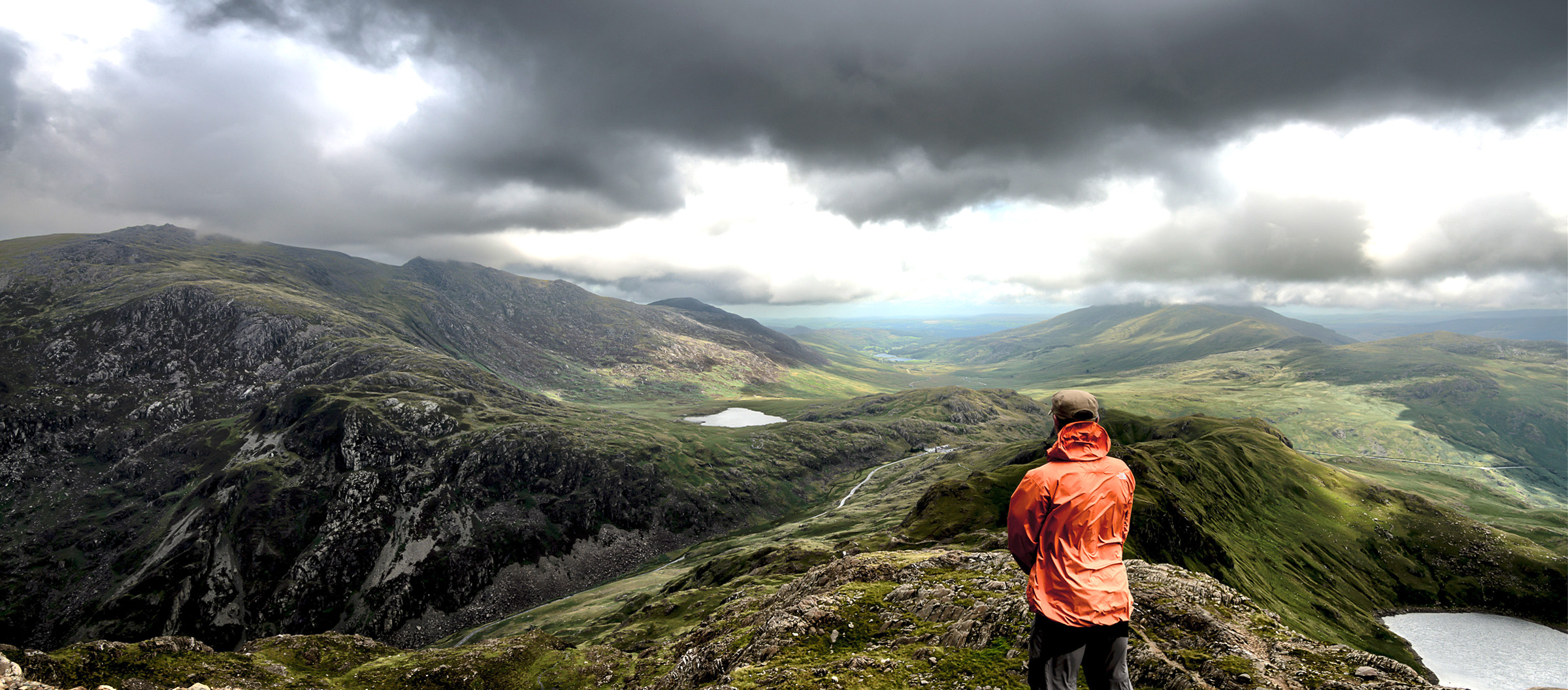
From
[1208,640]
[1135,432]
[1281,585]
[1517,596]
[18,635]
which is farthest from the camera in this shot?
[1135,432]

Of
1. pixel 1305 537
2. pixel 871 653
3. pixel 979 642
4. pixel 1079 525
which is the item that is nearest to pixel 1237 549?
pixel 1305 537

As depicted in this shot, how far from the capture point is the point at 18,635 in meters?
155

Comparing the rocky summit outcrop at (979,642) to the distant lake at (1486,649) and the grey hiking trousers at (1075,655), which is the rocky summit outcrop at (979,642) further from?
the distant lake at (1486,649)

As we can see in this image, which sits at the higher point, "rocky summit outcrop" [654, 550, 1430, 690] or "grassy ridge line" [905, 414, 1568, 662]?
"rocky summit outcrop" [654, 550, 1430, 690]

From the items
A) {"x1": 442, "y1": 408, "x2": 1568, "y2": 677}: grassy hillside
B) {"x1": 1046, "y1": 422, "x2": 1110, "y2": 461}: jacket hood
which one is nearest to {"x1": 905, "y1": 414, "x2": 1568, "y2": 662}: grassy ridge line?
{"x1": 442, "y1": 408, "x2": 1568, "y2": 677}: grassy hillside

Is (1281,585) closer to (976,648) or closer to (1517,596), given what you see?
(1517,596)

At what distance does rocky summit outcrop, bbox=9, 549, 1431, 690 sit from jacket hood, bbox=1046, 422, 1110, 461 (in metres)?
13.5

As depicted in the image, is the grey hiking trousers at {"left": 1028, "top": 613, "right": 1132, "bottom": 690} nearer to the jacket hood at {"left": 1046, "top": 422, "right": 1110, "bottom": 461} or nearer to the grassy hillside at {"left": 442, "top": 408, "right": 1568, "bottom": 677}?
the jacket hood at {"left": 1046, "top": 422, "right": 1110, "bottom": 461}

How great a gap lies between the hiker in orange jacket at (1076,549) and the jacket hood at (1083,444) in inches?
0.4

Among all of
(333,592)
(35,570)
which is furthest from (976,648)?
(35,570)

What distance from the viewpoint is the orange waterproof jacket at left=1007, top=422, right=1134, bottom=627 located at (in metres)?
8.65

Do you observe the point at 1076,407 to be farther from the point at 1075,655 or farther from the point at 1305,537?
the point at 1305,537

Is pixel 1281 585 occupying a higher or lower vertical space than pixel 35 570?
higher

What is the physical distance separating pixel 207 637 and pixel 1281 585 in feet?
833
